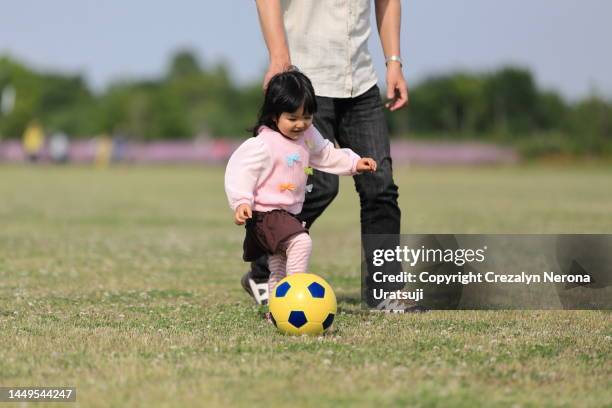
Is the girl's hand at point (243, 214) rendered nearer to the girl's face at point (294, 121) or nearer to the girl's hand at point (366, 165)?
the girl's face at point (294, 121)

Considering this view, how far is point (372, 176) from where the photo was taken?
21.5ft

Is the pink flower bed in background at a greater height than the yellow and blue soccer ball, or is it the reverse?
the yellow and blue soccer ball

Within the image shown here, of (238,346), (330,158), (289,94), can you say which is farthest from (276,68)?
(238,346)

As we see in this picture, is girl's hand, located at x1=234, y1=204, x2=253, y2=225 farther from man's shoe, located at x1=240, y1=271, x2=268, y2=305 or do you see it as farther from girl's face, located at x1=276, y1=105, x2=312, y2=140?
man's shoe, located at x1=240, y1=271, x2=268, y2=305

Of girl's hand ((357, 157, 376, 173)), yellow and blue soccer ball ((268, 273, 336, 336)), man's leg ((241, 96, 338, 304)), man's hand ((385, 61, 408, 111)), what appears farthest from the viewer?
A: man's hand ((385, 61, 408, 111))

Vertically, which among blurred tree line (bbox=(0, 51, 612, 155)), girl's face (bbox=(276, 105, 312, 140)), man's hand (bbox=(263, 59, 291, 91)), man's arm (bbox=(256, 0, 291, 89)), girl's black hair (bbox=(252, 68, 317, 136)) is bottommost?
blurred tree line (bbox=(0, 51, 612, 155))

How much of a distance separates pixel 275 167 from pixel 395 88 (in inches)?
53.2

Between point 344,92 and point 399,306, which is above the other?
point 344,92

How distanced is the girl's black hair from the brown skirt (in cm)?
64

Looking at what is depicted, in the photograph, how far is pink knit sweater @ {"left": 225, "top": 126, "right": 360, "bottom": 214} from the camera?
5781 mm

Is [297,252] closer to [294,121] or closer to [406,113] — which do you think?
[294,121]

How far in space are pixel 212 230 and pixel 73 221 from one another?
2716mm

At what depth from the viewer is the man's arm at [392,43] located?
677 cm

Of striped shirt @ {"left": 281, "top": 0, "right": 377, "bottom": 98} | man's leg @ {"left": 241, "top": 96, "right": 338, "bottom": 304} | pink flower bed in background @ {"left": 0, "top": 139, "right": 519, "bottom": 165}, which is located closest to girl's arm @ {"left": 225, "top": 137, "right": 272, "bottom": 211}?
man's leg @ {"left": 241, "top": 96, "right": 338, "bottom": 304}
